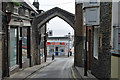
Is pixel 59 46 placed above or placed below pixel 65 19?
below

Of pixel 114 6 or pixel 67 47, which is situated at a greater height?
pixel 114 6

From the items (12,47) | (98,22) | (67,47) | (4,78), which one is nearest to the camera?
(98,22)

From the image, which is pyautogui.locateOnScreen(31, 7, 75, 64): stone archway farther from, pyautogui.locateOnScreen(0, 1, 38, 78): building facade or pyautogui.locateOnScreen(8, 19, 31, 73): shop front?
pyautogui.locateOnScreen(8, 19, 31, 73): shop front

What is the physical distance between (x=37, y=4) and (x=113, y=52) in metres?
24.0

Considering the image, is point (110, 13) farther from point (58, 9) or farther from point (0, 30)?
point (58, 9)

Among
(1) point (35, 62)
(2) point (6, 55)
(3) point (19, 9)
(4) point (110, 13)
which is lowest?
(1) point (35, 62)

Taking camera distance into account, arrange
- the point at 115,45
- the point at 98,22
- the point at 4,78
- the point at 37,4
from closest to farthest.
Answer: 1. the point at 115,45
2. the point at 98,22
3. the point at 4,78
4. the point at 37,4

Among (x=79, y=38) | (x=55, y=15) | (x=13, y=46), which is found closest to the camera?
(x=13, y=46)

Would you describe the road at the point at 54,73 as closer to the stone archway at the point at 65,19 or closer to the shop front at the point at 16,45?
the shop front at the point at 16,45

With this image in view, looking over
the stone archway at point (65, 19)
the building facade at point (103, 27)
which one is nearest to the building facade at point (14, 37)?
the stone archway at point (65, 19)

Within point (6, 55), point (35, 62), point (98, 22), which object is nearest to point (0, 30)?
point (6, 55)

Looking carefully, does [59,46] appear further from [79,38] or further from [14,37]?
[14,37]

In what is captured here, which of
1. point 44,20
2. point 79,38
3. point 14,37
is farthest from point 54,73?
point 44,20

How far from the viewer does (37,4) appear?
106 feet
